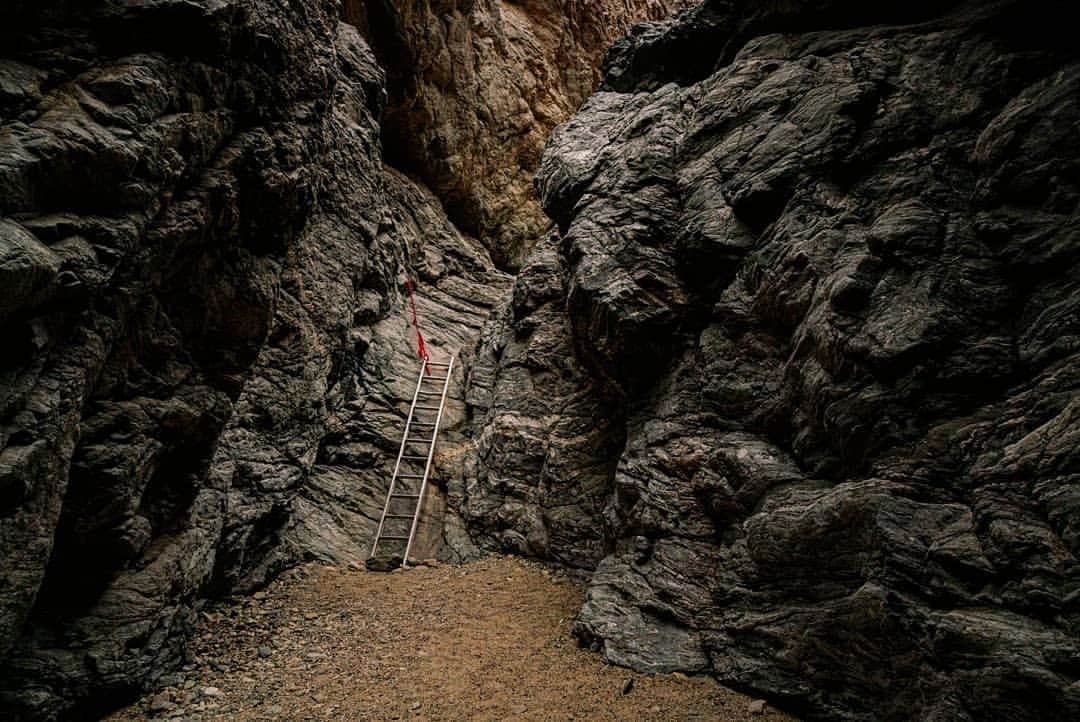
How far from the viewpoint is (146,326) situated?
207 inches

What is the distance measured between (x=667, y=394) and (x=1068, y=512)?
4.28 meters

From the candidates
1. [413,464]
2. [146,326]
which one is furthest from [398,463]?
[146,326]

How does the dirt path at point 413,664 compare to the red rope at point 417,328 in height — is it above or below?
below

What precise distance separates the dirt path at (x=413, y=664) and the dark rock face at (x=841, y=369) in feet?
1.81

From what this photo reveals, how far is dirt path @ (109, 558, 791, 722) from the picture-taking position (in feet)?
16.0

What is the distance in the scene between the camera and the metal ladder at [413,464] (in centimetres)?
972

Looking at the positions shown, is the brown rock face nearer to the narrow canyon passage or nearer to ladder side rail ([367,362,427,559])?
the narrow canyon passage

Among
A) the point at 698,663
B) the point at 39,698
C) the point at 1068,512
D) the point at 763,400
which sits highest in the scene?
the point at 763,400

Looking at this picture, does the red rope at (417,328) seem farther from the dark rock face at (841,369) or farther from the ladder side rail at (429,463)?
the dark rock face at (841,369)

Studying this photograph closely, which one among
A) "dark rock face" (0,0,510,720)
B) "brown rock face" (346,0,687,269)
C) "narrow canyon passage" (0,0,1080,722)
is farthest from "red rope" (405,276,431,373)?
"brown rock face" (346,0,687,269)

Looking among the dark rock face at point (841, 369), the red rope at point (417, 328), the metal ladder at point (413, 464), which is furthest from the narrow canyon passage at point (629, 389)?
the red rope at point (417, 328)

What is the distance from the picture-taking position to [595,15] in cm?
1988

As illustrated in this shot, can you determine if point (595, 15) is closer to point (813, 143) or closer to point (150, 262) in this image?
A: point (813, 143)

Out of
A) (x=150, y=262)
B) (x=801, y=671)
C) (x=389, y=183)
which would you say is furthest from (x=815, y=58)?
(x=389, y=183)
